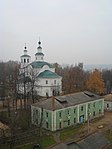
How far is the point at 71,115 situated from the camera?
3391cm

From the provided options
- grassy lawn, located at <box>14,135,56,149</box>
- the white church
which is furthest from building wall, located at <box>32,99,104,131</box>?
the white church

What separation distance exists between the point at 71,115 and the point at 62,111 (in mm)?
1991

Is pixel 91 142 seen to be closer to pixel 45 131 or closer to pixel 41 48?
pixel 45 131

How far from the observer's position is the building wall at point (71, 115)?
31.8 meters

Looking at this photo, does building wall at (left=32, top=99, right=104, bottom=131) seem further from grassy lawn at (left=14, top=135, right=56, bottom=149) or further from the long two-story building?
grassy lawn at (left=14, top=135, right=56, bottom=149)

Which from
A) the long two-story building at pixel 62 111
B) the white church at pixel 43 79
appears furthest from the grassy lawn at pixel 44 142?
the white church at pixel 43 79

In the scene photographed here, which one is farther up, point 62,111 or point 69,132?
point 62,111

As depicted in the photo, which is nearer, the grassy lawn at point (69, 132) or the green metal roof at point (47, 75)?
the grassy lawn at point (69, 132)

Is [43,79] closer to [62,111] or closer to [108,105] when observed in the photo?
[108,105]

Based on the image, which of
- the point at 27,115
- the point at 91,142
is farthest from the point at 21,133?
the point at 91,142

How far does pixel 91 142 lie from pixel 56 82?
113 feet

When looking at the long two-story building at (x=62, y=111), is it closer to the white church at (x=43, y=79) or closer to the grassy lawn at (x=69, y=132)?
the grassy lawn at (x=69, y=132)

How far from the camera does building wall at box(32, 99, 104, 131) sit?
104 feet

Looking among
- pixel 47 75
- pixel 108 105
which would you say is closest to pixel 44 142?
pixel 108 105
